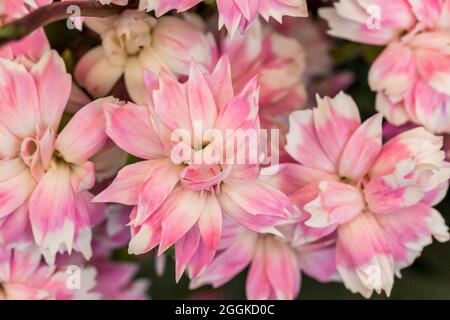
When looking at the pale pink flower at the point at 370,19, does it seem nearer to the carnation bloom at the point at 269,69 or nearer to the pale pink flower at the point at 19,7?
the carnation bloom at the point at 269,69

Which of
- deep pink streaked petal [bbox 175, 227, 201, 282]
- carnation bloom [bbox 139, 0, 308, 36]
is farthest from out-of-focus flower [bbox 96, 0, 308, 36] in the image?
deep pink streaked petal [bbox 175, 227, 201, 282]

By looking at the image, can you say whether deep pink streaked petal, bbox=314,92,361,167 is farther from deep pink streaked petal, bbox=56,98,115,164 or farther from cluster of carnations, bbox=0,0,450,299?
deep pink streaked petal, bbox=56,98,115,164

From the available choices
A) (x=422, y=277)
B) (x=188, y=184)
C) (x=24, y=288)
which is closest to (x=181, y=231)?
(x=188, y=184)

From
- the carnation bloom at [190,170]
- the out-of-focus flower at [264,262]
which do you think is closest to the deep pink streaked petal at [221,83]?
the carnation bloom at [190,170]

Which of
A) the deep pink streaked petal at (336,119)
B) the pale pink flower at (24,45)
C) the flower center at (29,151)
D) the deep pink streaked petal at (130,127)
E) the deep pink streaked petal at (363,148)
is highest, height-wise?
the pale pink flower at (24,45)

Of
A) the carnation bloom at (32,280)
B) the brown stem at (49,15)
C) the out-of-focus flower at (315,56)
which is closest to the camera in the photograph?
the brown stem at (49,15)
